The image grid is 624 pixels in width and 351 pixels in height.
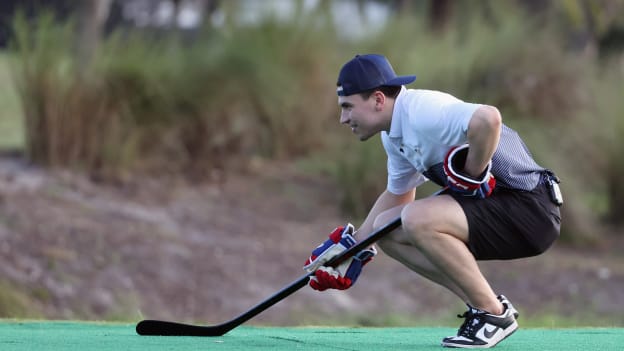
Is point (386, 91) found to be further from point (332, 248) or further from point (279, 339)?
point (279, 339)

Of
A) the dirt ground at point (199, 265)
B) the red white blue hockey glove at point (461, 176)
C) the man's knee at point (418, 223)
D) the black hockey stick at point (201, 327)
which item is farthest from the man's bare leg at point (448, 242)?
the dirt ground at point (199, 265)

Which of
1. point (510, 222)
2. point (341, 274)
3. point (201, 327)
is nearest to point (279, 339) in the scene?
point (201, 327)

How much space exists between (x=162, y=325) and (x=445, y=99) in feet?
5.47

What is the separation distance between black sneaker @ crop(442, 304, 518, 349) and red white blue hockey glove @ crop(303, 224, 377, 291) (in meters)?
0.53

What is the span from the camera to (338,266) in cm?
495

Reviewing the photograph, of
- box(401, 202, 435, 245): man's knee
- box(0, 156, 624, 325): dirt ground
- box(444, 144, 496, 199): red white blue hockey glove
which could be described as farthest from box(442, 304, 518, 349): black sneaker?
box(0, 156, 624, 325): dirt ground

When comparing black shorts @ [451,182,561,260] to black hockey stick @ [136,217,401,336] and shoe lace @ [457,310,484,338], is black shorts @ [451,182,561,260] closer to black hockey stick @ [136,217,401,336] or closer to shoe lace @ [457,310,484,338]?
shoe lace @ [457,310,484,338]

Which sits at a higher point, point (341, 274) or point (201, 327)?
point (341, 274)

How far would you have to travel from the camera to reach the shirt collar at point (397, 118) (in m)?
4.73

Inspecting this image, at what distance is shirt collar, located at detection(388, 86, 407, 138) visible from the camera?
15.5ft

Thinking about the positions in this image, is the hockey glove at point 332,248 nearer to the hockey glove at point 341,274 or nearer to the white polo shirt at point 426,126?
the hockey glove at point 341,274

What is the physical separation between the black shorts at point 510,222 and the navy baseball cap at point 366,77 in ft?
1.78

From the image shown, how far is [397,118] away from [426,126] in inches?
7.5

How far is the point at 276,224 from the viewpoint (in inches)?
445
